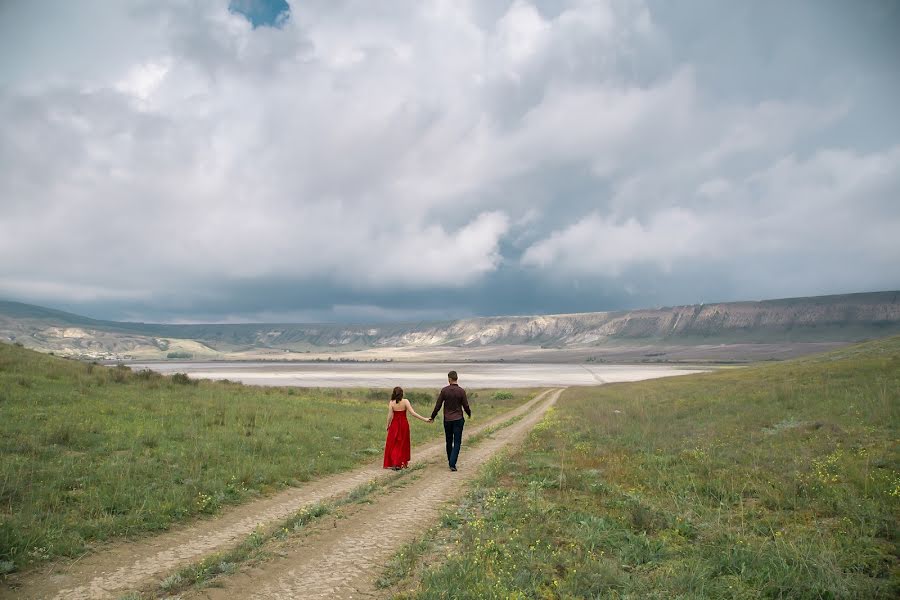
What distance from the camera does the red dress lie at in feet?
50.7

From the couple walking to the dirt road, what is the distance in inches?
105

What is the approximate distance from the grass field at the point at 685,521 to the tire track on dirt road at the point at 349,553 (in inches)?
18.5

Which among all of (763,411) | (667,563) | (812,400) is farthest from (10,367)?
(812,400)

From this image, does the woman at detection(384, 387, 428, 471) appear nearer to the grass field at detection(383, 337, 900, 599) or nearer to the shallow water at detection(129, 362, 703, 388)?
the grass field at detection(383, 337, 900, 599)

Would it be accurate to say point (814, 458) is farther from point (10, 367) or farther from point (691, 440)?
point (10, 367)

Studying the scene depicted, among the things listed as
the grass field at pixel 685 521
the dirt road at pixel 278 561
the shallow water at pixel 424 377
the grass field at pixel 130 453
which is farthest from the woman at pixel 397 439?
the shallow water at pixel 424 377

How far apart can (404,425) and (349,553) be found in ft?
25.7

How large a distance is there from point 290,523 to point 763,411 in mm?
23528

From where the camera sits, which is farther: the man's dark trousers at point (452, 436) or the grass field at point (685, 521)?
the man's dark trousers at point (452, 436)

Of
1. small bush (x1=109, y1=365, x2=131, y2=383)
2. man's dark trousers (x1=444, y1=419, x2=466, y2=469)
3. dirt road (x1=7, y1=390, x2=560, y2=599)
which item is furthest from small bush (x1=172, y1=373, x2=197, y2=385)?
man's dark trousers (x1=444, y1=419, x2=466, y2=469)

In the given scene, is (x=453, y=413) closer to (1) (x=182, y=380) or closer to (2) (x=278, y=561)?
(2) (x=278, y=561)

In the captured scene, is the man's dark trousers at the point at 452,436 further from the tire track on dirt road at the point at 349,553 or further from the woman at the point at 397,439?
the tire track on dirt road at the point at 349,553

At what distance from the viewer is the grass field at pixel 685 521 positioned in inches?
261

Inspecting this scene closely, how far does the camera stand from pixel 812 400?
936 inches
